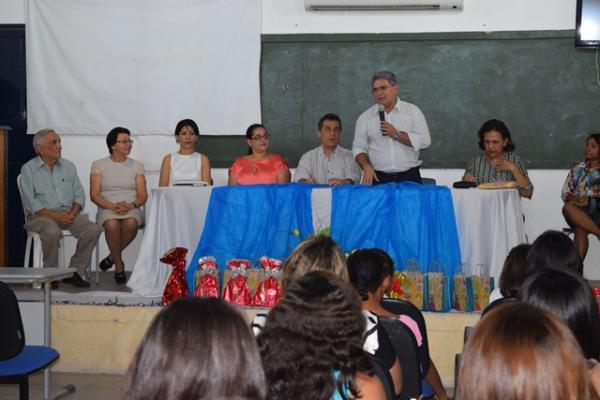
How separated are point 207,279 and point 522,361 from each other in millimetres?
3877

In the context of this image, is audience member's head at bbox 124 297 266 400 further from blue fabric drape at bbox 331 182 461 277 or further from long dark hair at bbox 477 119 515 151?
long dark hair at bbox 477 119 515 151

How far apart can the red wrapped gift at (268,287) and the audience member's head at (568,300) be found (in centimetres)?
317

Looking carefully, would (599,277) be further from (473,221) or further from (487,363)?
(487,363)

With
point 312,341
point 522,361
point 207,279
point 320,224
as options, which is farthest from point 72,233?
point 522,361

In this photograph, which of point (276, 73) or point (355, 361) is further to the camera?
point (276, 73)

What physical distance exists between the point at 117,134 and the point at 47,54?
1269 millimetres

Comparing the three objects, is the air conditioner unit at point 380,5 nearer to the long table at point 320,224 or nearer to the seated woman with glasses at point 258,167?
the seated woman with glasses at point 258,167

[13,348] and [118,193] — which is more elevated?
[118,193]

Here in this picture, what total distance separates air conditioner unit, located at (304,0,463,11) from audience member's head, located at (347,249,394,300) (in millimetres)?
4110

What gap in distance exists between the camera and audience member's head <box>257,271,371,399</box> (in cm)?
193

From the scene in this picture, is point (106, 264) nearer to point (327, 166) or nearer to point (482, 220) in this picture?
point (327, 166)

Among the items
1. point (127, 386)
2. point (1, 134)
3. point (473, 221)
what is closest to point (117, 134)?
point (1, 134)

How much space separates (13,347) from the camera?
3.53 meters

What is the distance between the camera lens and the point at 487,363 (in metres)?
1.41
